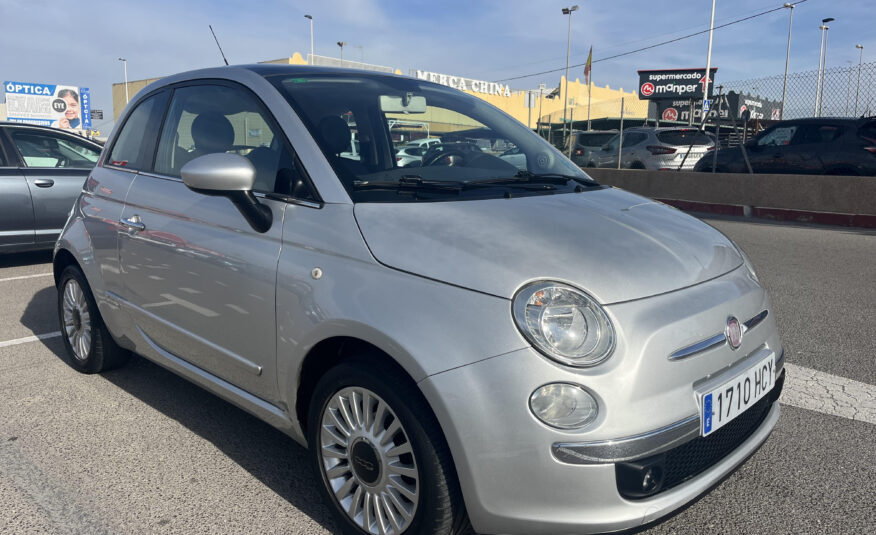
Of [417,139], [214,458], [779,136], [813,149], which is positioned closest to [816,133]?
[813,149]

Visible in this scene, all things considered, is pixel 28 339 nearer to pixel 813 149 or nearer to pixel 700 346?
pixel 700 346

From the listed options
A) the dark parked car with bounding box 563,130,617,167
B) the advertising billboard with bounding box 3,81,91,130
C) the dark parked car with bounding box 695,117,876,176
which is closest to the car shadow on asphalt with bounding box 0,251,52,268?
the dark parked car with bounding box 695,117,876,176

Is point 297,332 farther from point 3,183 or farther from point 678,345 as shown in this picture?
point 3,183

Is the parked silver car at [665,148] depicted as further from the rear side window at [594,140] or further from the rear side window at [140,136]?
the rear side window at [140,136]

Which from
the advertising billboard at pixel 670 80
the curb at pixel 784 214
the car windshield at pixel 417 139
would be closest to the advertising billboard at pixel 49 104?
the advertising billboard at pixel 670 80

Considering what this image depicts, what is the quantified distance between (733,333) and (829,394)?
1862 mm

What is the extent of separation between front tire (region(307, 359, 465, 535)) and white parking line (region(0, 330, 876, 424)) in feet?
7.42

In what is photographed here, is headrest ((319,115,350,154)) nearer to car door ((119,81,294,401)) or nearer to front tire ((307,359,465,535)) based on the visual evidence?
car door ((119,81,294,401))

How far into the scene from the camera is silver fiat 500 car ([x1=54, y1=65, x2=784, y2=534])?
186cm

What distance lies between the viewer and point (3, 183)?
7039 millimetres

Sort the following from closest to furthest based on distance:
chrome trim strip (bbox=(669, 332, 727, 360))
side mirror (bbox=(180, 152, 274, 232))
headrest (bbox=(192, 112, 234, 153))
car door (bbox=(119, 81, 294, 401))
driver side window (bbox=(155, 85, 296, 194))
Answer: chrome trim strip (bbox=(669, 332, 727, 360))
side mirror (bbox=(180, 152, 274, 232))
car door (bbox=(119, 81, 294, 401))
driver side window (bbox=(155, 85, 296, 194))
headrest (bbox=(192, 112, 234, 153))

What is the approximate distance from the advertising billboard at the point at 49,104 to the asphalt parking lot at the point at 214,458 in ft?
174

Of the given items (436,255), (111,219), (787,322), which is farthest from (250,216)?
(787,322)

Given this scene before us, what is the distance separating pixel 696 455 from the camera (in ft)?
6.65
